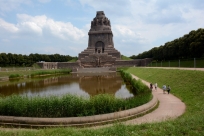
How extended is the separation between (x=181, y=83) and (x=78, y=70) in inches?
1826

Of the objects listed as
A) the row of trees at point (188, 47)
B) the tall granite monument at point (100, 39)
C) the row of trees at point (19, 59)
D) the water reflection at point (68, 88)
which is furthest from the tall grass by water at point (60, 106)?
the row of trees at point (19, 59)

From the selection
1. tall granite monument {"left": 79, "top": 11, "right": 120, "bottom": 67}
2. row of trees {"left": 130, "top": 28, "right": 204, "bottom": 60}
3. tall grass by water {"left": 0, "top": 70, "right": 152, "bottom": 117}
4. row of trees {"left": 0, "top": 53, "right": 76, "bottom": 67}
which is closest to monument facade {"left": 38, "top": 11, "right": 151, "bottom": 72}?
tall granite monument {"left": 79, "top": 11, "right": 120, "bottom": 67}

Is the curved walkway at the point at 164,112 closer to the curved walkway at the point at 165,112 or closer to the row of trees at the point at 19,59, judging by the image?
the curved walkway at the point at 165,112

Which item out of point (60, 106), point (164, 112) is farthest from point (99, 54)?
point (60, 106)

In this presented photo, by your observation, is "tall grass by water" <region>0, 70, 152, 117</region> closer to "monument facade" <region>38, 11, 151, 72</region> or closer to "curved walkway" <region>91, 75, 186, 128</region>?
"curved walkway" <region>91, 75, 186, 128</region>

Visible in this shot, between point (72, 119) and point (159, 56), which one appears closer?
point (72, 119)

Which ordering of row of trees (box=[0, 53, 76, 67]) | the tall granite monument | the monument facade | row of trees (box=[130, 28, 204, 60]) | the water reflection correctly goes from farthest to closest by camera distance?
1. the tall granite monument
2. the monument facade
3. row of trees (box=[0, 53, 76, 67])
4. row of trees (box=[130, 28, 204, 60])
5. the water reflection

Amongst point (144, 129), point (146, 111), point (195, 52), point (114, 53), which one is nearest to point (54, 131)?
point (144, 129)

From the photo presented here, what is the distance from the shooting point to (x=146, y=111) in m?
10.9

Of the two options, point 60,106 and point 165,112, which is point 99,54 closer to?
point 165,112

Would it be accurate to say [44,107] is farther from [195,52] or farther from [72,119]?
[195,52]

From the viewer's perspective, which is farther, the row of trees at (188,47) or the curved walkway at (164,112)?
the row of trees at (188,47)

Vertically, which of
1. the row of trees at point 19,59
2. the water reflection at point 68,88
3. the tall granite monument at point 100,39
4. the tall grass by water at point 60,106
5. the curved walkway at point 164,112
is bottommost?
the water reflection at point 68,88

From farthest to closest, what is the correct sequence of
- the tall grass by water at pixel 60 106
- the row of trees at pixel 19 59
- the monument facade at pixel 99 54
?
the monument facade at pixel 99 54 < the row of trees at pixel 19 59 < the tall grass by water at pixel 60 106
